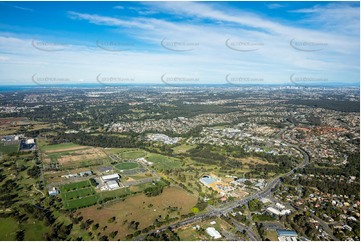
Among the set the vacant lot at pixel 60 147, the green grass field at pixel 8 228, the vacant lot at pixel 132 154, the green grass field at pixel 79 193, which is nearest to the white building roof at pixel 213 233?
the green grass field at pixel 79 193

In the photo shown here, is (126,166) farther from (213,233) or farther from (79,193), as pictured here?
(213,233)

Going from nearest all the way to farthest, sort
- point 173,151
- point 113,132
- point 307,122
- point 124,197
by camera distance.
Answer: point 124,197
point 173,151
point 113,132
point 307,122

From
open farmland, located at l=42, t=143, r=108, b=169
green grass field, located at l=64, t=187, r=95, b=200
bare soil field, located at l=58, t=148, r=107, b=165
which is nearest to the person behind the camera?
green grass field, located at l=64, t=187, r=95, b=200

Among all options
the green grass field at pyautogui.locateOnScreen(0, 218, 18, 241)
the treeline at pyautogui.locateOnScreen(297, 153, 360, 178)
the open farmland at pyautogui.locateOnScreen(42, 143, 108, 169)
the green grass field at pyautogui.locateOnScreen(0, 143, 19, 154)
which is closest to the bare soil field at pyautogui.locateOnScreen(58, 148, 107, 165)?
the open farmland at pyautogui.locateOnScreen(42, 143, 108, 169)

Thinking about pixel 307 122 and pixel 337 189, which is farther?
pixel 307 122

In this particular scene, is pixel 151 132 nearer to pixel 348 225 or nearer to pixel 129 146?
pixel 129 146

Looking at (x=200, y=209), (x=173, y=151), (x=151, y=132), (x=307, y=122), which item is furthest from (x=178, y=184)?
(x=307, y=122)

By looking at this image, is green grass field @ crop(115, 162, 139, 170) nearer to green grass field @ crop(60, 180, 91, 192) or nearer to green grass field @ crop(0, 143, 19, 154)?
green grass field @ crop(60, 180, 91, 192)
